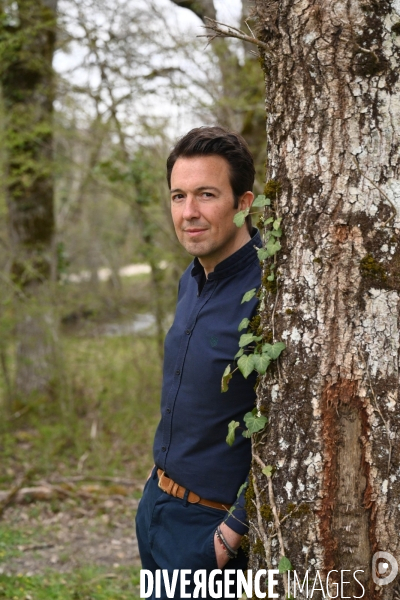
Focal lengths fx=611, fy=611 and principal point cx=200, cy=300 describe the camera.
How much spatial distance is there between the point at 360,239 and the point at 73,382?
660 cm

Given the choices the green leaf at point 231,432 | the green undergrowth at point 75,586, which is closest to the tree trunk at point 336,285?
the green leaf at point 231,432

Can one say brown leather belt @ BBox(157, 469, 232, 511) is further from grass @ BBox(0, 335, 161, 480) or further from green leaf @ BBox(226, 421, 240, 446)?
grass @ BBox(0, 335, 161, 480)

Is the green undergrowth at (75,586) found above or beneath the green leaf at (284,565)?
beneath

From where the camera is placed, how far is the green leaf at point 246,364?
78.4 inches

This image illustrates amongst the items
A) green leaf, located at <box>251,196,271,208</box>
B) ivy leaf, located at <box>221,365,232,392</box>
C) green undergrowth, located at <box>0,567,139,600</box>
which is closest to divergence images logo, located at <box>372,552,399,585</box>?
ivy leaf, located at <box>221,365,232,392</box>

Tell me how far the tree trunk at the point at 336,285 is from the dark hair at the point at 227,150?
487 millimetres

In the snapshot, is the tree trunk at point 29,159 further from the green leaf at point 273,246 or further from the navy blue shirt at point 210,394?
the green leaf at point 273,246

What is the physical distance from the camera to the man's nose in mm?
2398

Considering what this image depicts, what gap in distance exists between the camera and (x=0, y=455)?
23.7 feet

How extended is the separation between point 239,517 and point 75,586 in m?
2.50

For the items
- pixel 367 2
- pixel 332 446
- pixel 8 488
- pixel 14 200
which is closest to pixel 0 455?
pixel 8 488

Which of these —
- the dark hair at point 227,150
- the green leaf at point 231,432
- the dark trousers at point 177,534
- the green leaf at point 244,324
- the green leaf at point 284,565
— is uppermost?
the dark hair at point 227,150

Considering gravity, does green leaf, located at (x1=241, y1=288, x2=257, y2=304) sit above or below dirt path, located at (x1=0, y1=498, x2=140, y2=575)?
above

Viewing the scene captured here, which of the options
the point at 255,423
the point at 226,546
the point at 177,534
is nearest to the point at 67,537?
the point at 177,534
